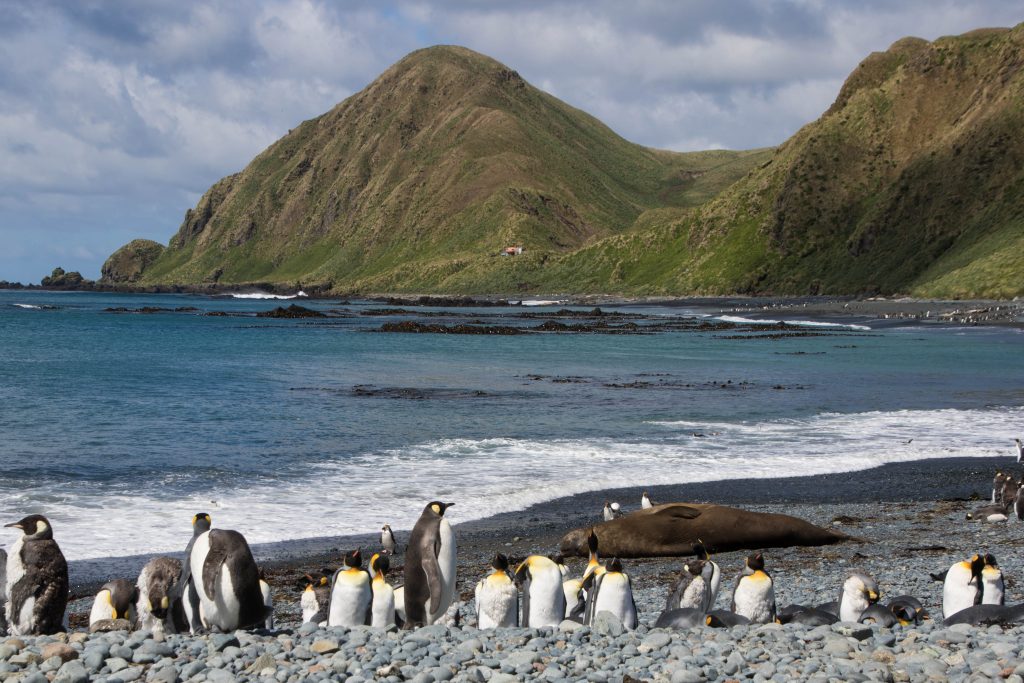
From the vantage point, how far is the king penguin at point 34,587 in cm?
938

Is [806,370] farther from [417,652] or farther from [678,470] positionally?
[417,652]

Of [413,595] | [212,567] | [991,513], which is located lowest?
[991,513]

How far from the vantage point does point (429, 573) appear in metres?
10.1

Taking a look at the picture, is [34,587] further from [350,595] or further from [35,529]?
[350,595]

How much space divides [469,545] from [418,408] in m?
17.7

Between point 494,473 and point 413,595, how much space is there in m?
10.9

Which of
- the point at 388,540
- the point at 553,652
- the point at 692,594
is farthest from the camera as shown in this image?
the point at 388,540

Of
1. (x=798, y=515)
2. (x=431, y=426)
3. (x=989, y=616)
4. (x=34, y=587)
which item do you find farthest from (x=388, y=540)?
(x=431, y=426)

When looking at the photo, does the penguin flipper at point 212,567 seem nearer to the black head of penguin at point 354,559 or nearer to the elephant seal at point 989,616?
the black head of penguin at point 354,559

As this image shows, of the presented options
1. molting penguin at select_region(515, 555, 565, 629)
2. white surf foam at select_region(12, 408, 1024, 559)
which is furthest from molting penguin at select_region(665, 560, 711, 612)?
white surf foam at select_region(12, 408, 1024, 559)

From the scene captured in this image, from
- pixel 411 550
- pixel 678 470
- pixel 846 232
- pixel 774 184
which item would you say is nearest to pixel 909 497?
pixel 678 470

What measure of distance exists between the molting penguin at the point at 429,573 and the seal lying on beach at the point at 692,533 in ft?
15.7

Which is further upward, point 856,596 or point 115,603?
point 115,603

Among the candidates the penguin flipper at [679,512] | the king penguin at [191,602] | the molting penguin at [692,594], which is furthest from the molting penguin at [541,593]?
the penguin flipper at [679,512]
